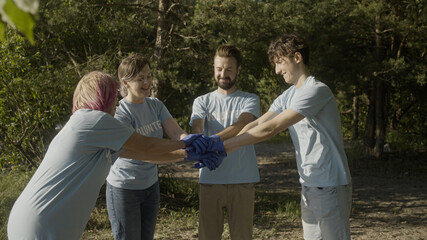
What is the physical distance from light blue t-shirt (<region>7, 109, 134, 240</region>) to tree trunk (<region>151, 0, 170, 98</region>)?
12.9 feet

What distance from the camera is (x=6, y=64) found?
504cm

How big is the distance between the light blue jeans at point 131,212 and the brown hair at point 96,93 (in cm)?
76

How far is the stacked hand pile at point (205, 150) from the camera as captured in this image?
3.14m

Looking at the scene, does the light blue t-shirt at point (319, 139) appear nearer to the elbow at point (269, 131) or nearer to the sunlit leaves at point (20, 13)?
the elbow at point (269, 131)

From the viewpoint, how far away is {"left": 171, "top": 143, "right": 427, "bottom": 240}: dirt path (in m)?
5.52

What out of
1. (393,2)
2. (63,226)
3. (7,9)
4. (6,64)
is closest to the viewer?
(7,9)

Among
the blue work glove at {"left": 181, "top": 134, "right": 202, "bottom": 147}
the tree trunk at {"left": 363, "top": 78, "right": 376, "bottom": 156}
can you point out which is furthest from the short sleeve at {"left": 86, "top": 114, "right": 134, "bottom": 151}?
the tree trunk at {"left": 363, "top": 78, "right": 376, "bottom": 156}

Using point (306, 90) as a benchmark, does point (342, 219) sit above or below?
below

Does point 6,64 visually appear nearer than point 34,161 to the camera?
Yes

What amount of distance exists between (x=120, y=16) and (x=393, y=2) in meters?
6.08

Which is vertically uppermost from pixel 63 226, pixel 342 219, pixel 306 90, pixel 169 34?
pixel 169 34

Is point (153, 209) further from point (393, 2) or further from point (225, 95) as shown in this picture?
point (393, 2)

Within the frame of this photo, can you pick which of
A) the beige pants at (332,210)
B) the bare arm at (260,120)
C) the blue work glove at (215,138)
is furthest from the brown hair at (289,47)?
the beige pants at (332,210)

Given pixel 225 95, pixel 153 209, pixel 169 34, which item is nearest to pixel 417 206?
pixel 169 34
